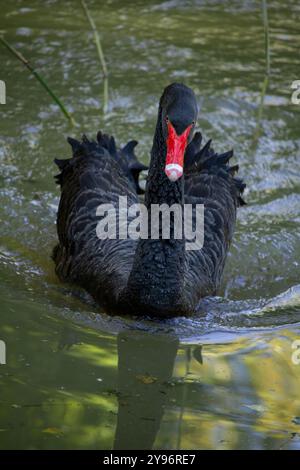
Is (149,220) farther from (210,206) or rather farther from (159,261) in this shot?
(210,206)

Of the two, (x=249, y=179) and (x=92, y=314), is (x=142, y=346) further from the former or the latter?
(x=249, y=179)

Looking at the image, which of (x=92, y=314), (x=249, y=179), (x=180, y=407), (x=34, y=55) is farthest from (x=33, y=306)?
(x=34, y=55)

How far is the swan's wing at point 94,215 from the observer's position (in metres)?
5.80

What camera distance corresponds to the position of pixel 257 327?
5.59 metres

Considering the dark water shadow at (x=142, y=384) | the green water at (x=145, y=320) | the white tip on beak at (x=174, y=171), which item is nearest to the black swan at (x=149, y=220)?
the white tip on beak at (x=174, y=171)

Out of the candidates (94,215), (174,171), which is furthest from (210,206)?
(174,171)

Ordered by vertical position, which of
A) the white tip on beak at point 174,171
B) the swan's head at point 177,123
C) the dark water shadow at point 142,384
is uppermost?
the swan's head at point 177,123

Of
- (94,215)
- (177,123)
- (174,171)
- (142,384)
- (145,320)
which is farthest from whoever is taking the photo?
(94,215)

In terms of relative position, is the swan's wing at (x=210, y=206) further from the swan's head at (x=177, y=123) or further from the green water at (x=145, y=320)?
the swan's head at (x=177, y=123)

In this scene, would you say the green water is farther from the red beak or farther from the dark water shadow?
the red beak

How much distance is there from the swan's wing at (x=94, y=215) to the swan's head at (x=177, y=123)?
1077mm

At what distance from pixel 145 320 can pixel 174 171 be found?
111cm

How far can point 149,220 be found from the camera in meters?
5.53

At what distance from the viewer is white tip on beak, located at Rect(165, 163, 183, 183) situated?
4.73 metres
